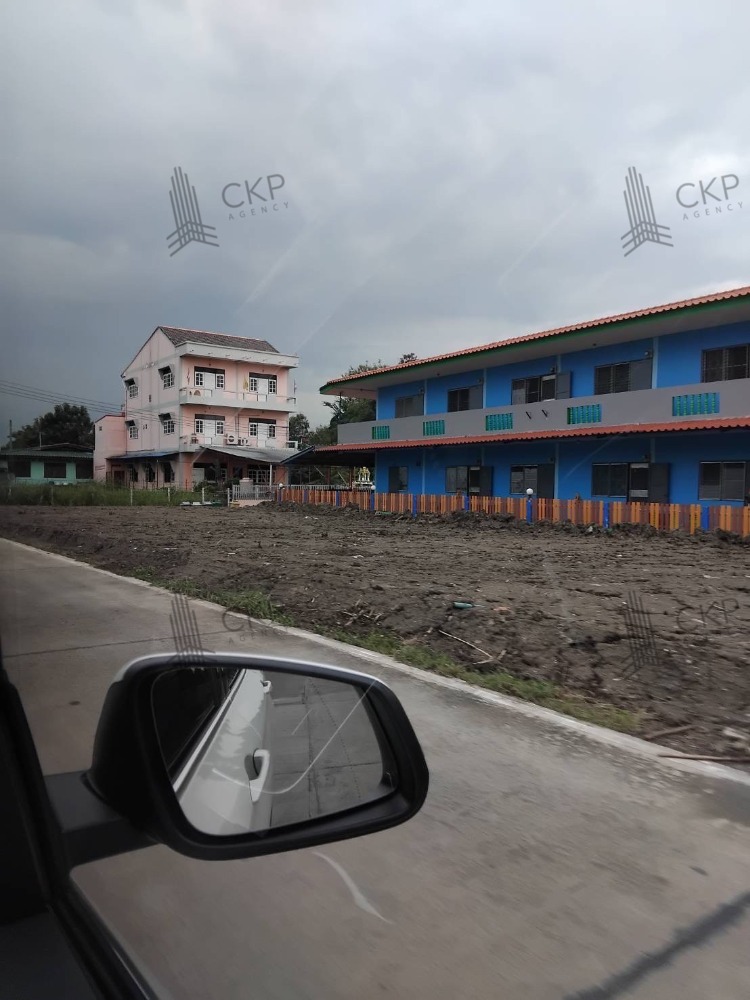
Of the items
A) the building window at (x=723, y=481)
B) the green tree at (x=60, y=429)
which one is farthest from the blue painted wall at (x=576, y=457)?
the green tree at (x=60, y=429)

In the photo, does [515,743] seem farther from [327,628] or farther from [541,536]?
[541,536]

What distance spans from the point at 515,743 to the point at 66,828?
3.06 meters

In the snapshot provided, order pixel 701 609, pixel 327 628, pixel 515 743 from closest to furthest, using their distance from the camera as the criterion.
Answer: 1. pixel 515 743
2. pixel 327 628
3. pixel 701 609

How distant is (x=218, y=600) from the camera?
6.96 meters

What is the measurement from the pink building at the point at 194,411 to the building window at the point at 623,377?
606 inches

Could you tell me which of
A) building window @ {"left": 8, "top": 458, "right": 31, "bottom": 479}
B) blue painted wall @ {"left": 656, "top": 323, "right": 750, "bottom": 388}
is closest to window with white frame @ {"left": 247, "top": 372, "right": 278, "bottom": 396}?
building window @ {"left": 8, "top": 458, "right": 31, "bottom": 479}

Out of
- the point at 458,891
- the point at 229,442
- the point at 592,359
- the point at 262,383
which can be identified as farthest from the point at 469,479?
the point at 458,891

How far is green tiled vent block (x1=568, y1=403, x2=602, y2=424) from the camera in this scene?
1875 cm

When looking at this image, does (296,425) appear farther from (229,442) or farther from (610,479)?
(610,479)

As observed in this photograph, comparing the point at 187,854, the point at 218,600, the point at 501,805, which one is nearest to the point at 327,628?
the point at 218,600

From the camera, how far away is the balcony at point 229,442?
392cm

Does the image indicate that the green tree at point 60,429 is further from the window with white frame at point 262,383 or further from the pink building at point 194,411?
the window with white frame at point 262,383

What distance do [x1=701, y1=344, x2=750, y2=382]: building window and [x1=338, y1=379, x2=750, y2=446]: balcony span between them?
66cm

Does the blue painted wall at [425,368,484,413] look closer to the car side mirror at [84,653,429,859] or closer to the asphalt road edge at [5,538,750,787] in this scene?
the asphalt road edge at [5,538,750,787]
